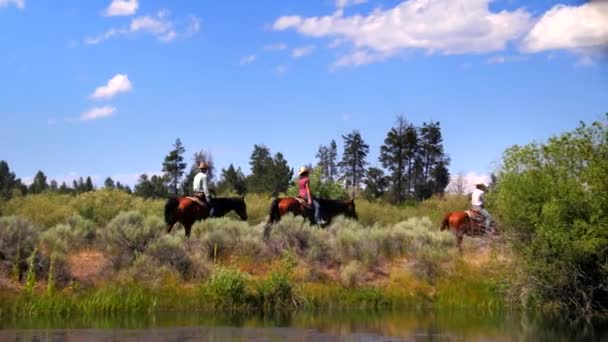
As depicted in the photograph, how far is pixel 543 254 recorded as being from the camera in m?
18.7

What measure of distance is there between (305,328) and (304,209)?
10.00m

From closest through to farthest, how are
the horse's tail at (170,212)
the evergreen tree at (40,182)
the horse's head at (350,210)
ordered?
the horse's tail at (170,212) → the horse's head at (350,210) → the evergreen tree at (40,182)

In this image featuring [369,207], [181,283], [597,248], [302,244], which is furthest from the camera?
[369,207]

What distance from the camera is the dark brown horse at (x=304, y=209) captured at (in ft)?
83.1

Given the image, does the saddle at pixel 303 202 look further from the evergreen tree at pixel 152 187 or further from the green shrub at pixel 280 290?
the evergreen tree at pixel 152 187

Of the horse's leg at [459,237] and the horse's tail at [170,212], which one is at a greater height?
the horse's tail at [170,212]

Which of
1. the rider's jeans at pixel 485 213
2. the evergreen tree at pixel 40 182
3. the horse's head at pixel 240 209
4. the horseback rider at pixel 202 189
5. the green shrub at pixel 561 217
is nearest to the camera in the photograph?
the green shrub at pixel 561 217

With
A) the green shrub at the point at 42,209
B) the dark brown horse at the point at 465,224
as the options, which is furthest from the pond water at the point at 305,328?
the green shrub at the point at 42,209

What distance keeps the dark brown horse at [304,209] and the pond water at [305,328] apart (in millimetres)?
5841

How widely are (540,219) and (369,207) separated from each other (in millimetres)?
17967

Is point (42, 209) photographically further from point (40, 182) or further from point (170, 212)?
point (40, 182)

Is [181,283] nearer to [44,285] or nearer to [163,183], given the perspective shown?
[44,285]

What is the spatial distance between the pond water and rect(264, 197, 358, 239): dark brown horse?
5.84 m

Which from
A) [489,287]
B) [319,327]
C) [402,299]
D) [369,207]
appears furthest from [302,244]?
[369,207]
